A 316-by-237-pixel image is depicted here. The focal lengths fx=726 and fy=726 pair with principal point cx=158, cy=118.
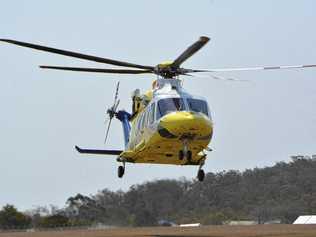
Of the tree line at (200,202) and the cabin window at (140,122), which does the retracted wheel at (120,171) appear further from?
the tree line at (200,202)

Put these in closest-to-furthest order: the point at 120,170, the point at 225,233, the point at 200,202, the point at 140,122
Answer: the point at 140,122
the point at 120,170
the point at 225,233
the point at 200,202

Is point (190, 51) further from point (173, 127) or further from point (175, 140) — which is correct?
point (175, 140)

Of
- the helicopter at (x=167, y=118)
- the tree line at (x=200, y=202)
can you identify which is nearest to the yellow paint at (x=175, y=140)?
the helicopter at (x=167, y=118)

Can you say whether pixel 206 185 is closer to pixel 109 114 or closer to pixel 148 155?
pixel 109 114

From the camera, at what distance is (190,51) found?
35688 millimetres

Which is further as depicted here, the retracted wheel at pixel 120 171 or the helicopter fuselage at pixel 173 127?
the retracted wheel at pixel 120 171

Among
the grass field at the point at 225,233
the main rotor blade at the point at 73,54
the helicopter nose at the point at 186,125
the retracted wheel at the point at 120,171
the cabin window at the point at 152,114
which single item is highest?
the main rotor blade at the point at 73,54

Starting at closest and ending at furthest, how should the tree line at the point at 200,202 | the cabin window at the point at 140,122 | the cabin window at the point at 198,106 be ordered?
the cabin window at the point at 198,106 < the cabin window at the point at 140,122 < the tree line at the point at 200,202

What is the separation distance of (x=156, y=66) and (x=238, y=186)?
76.3 meters

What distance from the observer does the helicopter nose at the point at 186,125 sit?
34.9 meters

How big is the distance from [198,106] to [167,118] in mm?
1839

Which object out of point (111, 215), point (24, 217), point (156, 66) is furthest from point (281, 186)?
point (156, 66)

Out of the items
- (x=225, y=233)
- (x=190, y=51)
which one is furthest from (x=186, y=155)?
(x=225, y=233)

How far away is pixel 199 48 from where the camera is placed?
35.0m
